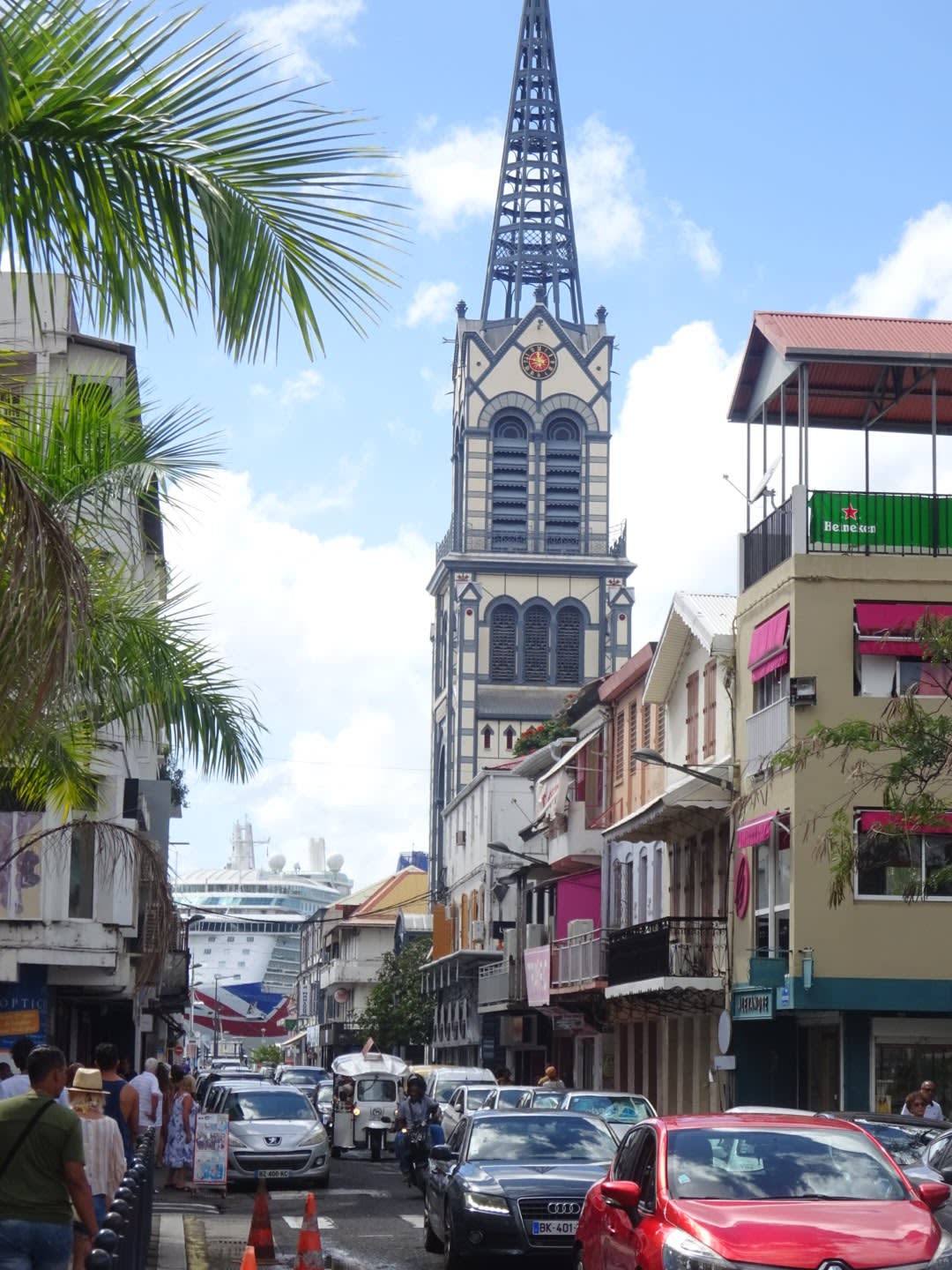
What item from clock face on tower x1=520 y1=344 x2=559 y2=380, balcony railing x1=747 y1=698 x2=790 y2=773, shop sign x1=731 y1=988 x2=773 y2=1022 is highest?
clock face on tower x1=520 y1=344 x2=559 y2=380

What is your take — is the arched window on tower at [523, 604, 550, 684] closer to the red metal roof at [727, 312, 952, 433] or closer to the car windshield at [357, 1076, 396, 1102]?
the car windshield at [357, 1076, 396, 1102]

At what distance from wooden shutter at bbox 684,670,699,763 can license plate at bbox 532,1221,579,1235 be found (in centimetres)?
2405

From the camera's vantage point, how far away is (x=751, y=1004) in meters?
33.7

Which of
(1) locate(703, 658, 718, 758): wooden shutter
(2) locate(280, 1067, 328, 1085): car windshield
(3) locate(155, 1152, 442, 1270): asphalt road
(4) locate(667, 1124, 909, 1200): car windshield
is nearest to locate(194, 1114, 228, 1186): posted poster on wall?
(3) locate(155, 1152, 442, 1270): asphalt road

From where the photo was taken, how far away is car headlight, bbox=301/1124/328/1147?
29234 millimetres

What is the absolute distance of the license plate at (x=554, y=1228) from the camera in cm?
1667

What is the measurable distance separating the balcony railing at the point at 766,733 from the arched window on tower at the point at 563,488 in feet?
238

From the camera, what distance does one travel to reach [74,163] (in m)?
6.74

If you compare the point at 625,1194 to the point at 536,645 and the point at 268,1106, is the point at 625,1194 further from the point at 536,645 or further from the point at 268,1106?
the point at 536,645

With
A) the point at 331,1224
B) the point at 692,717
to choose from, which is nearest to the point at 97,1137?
the point at 331,1224

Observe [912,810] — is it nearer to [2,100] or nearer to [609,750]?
A: [2,100]

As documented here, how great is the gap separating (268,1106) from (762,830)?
31.1 ft

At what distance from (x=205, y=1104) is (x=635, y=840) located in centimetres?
1540

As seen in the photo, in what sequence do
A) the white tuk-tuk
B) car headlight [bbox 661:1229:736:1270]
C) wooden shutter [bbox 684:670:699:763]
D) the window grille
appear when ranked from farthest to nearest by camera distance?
the window grille → the white tuk-tuk → wooden shutter [bbox 684:670:699:763] → car headlight [bbox 661:1229:736:1270]
